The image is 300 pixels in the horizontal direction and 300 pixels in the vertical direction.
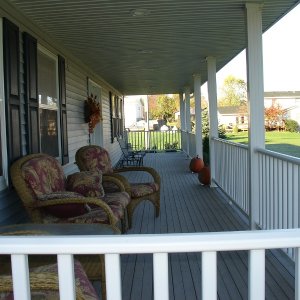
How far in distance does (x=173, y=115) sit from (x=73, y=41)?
4047 cm

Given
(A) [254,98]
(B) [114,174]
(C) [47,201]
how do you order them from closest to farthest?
(C) [47,201]
(A) [254,98]
(B) [114,174]

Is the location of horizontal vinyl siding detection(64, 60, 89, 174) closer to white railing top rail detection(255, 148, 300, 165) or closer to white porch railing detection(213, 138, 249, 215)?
white porch railing detection(213, 138, 249, 215)

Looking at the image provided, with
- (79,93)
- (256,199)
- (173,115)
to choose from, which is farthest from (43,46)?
(173,115)

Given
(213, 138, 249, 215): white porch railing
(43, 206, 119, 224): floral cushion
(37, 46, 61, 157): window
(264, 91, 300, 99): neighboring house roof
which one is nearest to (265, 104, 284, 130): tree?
(264, 91, 300, 99): neighboring house roof

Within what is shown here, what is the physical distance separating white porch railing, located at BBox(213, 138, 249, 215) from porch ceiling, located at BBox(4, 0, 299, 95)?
4.66ft

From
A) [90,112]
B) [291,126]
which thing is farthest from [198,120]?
[291,126]

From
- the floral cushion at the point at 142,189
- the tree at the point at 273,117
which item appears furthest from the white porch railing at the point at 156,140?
the tree at the point at 273,117

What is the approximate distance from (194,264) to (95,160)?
2.16 meters

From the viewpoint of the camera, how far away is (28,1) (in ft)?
11.9

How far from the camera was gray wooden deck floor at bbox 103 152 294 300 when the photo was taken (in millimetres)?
2836

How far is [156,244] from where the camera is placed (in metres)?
0.96

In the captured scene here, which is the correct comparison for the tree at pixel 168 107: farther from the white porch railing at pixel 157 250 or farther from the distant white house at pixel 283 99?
the white porch railing at pixel 157 250

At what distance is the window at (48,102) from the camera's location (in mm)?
4633

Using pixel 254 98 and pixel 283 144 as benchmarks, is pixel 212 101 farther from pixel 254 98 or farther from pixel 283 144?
pixel 283 144
